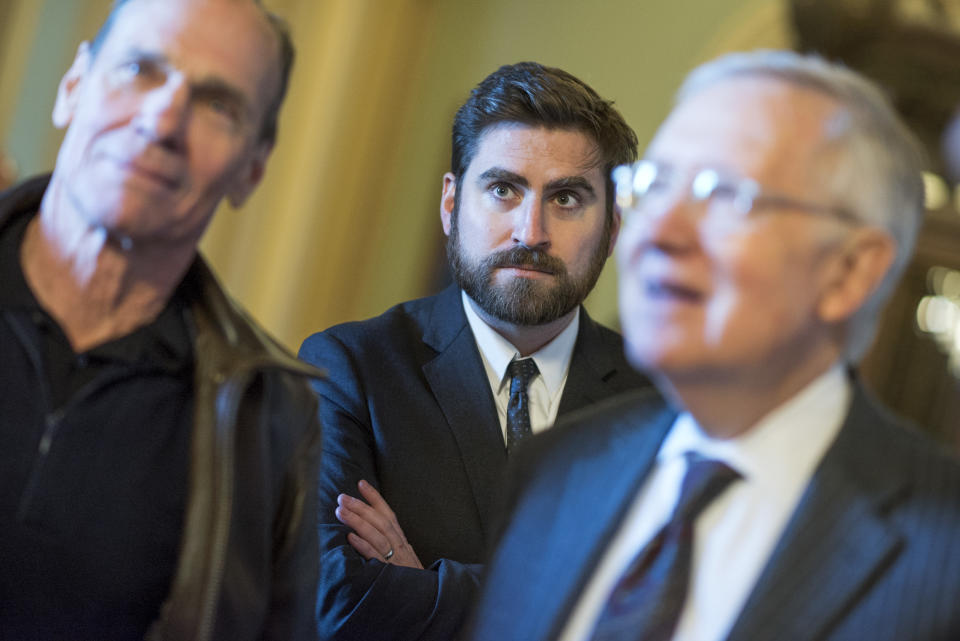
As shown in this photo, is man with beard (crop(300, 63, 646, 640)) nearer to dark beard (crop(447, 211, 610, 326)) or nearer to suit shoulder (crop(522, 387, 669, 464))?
dark beard (crop(447, 211, 610, 326))

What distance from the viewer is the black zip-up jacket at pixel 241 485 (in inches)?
74.3

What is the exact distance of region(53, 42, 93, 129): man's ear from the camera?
6.66 ft

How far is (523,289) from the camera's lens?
2.50 metres

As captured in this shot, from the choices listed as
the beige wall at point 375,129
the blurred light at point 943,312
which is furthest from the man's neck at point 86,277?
the beige wall at point 375,129

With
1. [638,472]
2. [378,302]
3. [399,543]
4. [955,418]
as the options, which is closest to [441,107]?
[378,302]

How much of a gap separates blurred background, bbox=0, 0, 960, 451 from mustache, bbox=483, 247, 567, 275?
3582 millimetres

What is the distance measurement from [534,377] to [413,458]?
13.4 inches

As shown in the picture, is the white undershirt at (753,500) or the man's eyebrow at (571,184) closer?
the white undershirt at (753,500)

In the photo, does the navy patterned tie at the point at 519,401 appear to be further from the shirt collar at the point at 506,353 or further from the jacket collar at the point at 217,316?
the jacket collar at the point at 217,316

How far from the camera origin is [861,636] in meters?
1.39

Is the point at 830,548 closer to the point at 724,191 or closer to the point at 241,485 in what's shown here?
the point at 724,191

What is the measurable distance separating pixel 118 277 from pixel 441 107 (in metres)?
6.27

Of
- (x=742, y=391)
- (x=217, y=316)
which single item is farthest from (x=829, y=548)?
(x=217, y=316)

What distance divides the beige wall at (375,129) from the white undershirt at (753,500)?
5.52 meters
